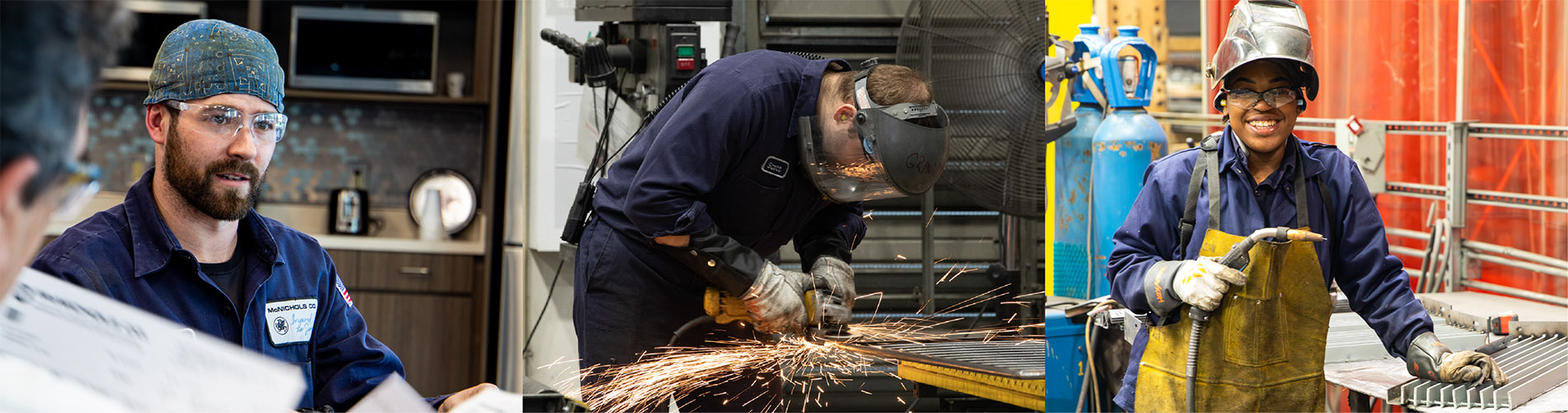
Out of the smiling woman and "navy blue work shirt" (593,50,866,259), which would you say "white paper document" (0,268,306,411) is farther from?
the smiling woman

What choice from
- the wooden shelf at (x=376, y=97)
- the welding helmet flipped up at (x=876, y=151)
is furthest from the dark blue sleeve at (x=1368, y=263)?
the wooden shelf at (x=376, y=97)

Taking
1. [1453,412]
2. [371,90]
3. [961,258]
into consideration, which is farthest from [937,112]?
[371,90]

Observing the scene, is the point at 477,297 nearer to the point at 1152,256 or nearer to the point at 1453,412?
the point at 1152,256

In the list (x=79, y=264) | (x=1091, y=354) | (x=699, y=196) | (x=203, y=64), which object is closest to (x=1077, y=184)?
(x=1091, y=354)

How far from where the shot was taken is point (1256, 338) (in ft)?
8.43

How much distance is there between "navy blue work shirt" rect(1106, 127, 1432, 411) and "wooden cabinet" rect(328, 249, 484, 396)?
3.06 metres

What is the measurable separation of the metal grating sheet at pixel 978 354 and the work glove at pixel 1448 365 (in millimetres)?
899

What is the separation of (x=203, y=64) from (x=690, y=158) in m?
0.98

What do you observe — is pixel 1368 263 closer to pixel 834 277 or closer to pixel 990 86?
pixel 990 86

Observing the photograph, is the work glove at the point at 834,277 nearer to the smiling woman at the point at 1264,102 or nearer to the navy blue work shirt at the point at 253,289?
the navy blue work shirt at the point at 253,289

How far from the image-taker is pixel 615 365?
8.63 feet

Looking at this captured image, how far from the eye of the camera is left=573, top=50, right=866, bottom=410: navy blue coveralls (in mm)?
2377

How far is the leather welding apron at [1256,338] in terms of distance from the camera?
2541 millimetres

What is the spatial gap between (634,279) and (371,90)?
2.87 meters
